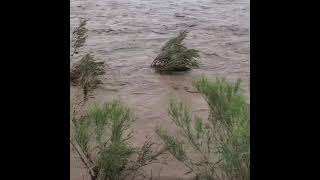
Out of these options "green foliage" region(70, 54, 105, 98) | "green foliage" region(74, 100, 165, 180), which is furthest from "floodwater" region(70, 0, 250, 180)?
"green foliage" region(74, 100, 165, 180)

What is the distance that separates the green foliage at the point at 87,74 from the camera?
19.0 ft

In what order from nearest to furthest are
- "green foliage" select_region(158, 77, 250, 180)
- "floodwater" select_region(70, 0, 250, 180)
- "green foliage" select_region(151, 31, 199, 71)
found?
"green foliage" select_region(158, 77, 250, 180), "floodwater" select_region(70, 0, 250, 180), "green foliage" select_region(151, 31, 199, 71)

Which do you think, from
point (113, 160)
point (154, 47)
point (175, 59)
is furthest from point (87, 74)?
point (113, 160)

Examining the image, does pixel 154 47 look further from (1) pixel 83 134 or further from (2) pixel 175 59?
(1) pixel 83 134

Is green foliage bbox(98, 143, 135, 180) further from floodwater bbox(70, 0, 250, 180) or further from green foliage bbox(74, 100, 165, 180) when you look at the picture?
floodwater bbox(70, 0, 250, 180)

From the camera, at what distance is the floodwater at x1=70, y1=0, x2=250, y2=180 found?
516cm

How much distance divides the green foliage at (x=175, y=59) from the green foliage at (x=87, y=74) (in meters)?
0.76

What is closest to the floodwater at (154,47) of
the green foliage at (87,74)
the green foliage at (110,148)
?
the green foliage at (87,74)

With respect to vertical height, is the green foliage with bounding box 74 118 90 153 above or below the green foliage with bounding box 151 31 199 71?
above

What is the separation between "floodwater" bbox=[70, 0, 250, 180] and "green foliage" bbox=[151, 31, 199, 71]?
12cm

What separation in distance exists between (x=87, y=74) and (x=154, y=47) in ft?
5.28
